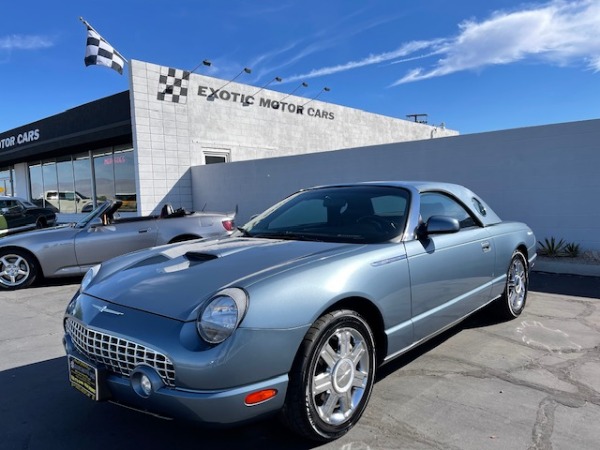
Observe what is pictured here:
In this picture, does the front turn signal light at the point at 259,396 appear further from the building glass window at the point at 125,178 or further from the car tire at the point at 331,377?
the building glass window at the point at 125,178

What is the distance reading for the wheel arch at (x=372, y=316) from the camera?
2.61 m

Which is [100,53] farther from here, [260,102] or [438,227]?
[438,227]

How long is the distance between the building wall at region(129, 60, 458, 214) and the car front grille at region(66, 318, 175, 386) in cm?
1199

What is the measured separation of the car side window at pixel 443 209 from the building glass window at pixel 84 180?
13.5 metres

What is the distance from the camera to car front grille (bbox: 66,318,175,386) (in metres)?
2.11

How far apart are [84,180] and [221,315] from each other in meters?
18.7

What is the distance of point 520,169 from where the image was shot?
27.0ft

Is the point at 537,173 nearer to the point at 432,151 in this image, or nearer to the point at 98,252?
the point at 432,151

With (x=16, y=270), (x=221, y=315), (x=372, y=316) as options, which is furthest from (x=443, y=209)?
(x=16, y=270)

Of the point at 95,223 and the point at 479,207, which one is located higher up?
the point at 479,207

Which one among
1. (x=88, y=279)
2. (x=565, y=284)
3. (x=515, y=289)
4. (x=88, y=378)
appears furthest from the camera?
(x=565, y=284)

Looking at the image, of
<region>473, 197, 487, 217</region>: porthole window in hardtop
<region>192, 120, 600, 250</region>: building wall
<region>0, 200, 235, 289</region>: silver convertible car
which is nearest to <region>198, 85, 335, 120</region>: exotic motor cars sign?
<region>192, 120, 600, 250</region>: building wall

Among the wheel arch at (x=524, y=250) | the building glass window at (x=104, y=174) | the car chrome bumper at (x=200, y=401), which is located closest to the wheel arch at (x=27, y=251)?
the car chrome bumper at (x=200, y=401)

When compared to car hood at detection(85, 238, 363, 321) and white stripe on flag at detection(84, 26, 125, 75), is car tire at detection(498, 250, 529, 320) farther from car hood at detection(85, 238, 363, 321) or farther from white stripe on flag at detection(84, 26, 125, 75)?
white stripe on flag at detection(84, 26, 125, 75)
